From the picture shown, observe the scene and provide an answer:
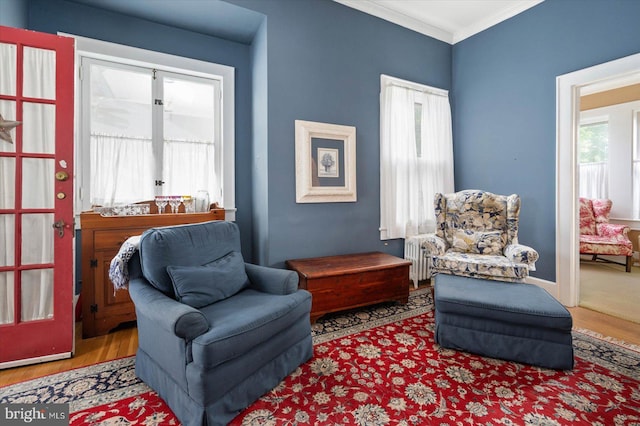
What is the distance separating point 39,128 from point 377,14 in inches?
130

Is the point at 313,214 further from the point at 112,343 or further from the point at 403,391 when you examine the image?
the point at 112,343

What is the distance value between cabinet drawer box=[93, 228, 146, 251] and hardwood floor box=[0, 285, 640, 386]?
703mm

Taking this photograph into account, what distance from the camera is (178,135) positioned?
3.06m

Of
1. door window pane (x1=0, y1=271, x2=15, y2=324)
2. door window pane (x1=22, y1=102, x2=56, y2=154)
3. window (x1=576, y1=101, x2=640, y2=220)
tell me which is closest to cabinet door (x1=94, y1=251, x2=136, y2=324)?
door window pane (x1=0, y1=271, x2=15, y2=324)

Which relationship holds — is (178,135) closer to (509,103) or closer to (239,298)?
(239,298)

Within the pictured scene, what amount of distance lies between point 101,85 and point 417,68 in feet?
11.1

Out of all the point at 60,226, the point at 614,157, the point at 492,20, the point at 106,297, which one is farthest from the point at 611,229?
the point at 60,226

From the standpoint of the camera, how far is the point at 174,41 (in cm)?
301

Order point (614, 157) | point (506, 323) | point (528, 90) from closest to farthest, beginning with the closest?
1. point (506, 323)
2. point (528, 90)
3. point (614, 157)

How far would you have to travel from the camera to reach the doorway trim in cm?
293

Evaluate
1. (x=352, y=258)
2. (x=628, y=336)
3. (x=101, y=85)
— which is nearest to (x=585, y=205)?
(x=628, y=336)

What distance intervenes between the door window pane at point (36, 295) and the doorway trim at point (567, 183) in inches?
171

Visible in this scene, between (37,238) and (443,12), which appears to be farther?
(443,12)

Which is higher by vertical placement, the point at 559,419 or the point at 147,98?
the point at 147,98
